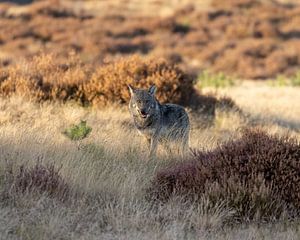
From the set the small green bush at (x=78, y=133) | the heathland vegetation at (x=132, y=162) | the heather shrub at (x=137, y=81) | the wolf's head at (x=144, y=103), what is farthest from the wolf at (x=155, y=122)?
the heather shrub at (x=137, y=81)

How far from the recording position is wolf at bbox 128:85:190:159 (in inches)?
342

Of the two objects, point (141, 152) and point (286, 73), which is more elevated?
point (141, 152)

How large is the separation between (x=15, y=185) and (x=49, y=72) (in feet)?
22.3

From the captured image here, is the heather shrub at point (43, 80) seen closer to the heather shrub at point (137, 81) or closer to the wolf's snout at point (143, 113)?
the heather shrub at point (137, 81)

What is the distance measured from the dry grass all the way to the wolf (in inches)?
8.7

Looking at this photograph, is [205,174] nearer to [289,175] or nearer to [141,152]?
[289,175]

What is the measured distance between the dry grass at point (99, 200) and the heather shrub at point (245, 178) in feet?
0.51

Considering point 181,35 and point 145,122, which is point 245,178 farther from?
point 181,35

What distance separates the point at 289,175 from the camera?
22.0 ft

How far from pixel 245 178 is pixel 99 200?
4.75ft

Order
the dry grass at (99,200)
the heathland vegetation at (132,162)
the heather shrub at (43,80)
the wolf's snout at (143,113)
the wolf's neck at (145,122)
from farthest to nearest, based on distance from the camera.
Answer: the heather shrub at (43,80)
the wolf's neck at (145,122)
the wolf's snout at (143,113)
the heathland vegetation at (132,162)
the dry grass at (99,200)

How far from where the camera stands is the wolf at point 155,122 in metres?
8.70

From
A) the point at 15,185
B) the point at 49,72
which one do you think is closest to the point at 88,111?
the point at 49,72

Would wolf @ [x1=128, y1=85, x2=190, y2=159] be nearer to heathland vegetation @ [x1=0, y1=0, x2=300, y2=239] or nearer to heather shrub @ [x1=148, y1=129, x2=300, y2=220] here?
heathland vegetation @ [x1=0, y1=0, x2=300, y2=239]
